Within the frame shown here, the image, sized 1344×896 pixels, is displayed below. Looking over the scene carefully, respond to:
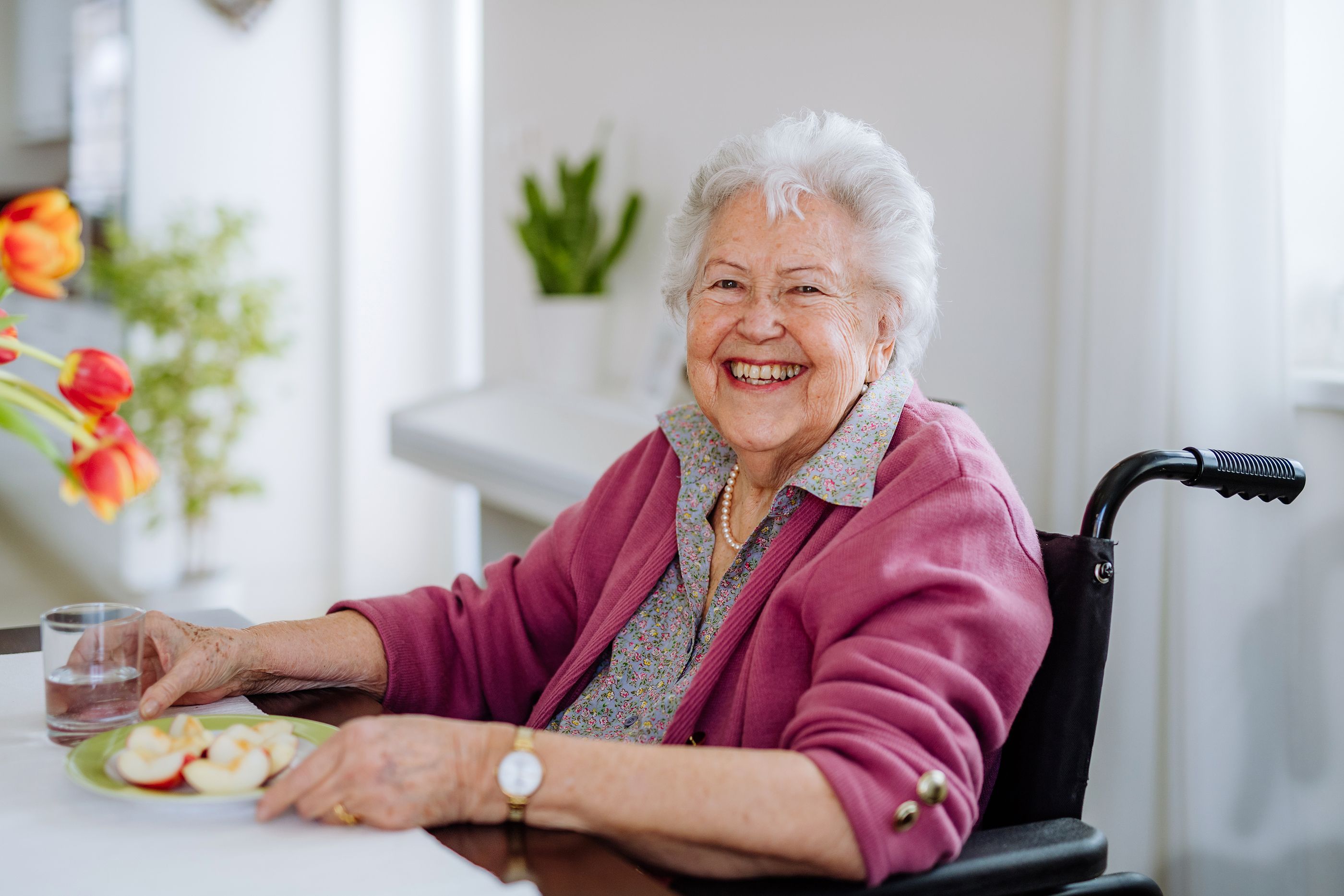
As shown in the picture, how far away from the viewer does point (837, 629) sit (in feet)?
3.56

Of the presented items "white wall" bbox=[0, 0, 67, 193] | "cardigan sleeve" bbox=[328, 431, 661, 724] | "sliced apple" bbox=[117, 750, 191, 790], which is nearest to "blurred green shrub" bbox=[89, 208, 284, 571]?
"white wall" bbox=[0, 0, 67, 193]

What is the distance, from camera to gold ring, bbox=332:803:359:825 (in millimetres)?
939

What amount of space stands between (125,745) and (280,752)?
155 mm

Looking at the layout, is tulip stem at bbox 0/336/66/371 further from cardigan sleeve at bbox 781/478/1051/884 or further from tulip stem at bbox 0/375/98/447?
cardigan sleeve at bbox 781/478/1051/884

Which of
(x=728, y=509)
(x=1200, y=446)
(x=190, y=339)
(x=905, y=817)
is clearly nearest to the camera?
(x=905, y=817)

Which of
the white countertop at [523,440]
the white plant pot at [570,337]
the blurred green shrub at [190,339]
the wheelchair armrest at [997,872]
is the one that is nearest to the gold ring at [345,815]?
the wheelchair armrest at [997,872]

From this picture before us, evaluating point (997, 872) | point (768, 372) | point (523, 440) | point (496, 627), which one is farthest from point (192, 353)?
point (997, 872)

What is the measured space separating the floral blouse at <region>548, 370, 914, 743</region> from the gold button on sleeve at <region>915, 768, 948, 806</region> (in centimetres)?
36

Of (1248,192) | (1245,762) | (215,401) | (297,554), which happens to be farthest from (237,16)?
(1245,762)

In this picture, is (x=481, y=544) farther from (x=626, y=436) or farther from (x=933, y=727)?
(x=933, y=727)

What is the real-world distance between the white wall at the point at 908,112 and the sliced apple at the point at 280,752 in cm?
150

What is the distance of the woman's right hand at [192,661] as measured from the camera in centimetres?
124

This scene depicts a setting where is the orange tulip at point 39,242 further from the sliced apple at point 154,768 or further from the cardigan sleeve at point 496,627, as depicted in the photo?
the cardigan sleeve at point 496,627

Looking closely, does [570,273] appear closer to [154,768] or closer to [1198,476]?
[1198,476]
